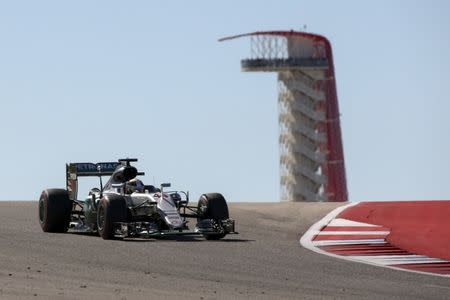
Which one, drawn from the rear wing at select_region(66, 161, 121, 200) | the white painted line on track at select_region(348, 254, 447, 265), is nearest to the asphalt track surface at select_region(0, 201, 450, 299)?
the white painted line on track at select_region(348, 254, 447, 265)

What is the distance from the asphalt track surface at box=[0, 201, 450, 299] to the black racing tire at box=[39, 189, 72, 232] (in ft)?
1.05

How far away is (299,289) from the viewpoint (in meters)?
18.0

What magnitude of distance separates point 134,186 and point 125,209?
5.73 feet

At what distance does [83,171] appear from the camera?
90.5ft

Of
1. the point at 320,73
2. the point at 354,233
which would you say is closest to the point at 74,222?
the point at 354,233

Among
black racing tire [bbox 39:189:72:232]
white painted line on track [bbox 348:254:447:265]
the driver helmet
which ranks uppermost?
the driver helmet

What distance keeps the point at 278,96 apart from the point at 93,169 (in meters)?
70.4

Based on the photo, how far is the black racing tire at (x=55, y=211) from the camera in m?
26.1

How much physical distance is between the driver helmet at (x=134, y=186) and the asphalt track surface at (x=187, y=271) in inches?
59.5

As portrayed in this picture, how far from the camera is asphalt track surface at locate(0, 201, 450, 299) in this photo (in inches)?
658

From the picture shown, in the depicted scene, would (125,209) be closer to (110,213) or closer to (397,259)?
(110,213)

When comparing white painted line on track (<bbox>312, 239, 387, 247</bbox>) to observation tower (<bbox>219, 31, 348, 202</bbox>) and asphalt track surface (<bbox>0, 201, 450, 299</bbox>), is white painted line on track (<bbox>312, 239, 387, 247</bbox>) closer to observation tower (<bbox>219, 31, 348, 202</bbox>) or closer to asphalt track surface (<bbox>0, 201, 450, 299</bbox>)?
asphalt track surface (<bbox>0, 201, 450, 299</bbox>)

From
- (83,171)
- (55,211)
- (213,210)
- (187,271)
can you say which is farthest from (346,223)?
(187,271)

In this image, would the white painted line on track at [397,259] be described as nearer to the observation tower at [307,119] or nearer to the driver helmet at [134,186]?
the driver helmet at [134,186]
